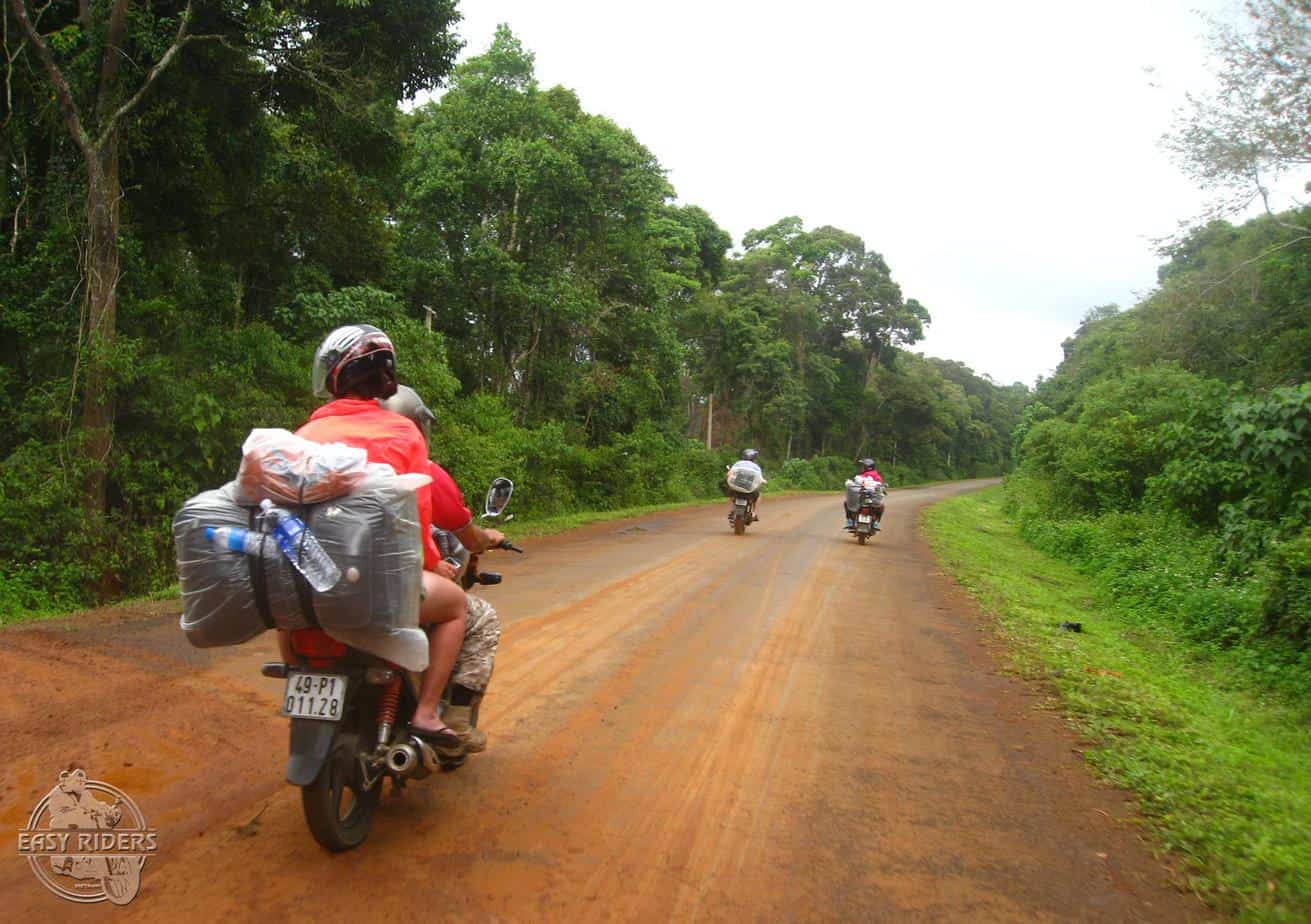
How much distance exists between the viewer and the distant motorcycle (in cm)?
1457

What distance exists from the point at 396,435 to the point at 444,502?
19.5 inches

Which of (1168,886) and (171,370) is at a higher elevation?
(171,370)

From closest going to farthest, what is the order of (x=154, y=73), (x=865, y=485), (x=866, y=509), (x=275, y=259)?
(x=154, y=73) < (x=275, y=259) < (x=866, y=509) < (x=865, y=485)

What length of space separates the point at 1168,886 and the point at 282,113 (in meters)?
12.2

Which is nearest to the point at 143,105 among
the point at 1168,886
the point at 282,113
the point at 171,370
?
the point at 282,113

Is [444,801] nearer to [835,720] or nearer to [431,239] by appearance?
[835,720]

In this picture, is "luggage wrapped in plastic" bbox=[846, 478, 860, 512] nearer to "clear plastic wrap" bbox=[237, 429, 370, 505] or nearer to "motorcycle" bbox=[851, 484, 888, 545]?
"motorcycle" bbox=[851, 484, 888, 545]

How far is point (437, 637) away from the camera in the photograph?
3.07 metres

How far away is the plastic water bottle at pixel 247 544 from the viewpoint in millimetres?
2406

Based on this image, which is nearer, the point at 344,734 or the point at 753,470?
the point at 344,734

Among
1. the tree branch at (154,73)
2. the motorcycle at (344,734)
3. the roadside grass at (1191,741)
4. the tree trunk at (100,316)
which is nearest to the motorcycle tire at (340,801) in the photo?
the motorcycle at (344,734)

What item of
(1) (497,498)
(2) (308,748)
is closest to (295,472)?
(2) (308,748)

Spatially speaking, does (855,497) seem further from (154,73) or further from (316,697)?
(316,697)

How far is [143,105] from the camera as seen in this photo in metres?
9.46
